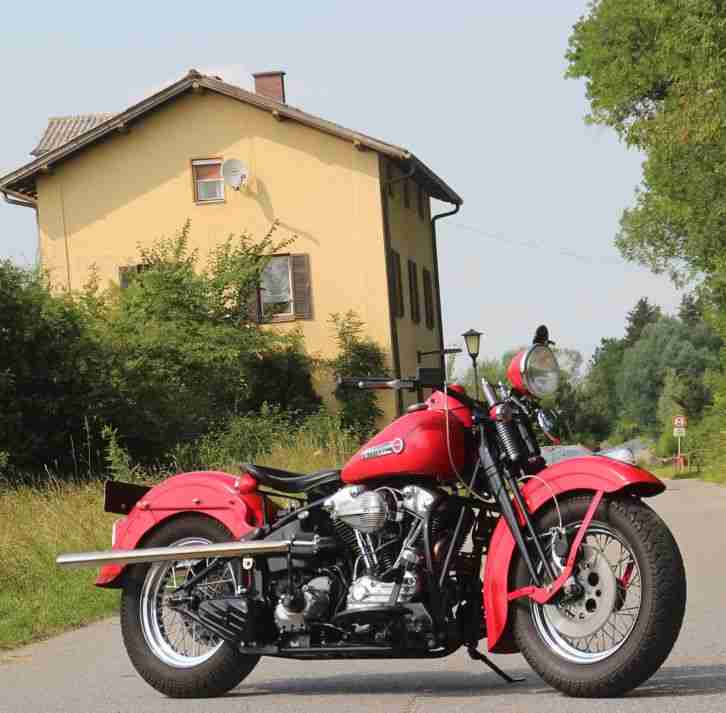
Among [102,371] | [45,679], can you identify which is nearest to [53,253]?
[102,371]

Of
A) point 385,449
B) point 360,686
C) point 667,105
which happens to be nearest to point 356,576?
point 385,449

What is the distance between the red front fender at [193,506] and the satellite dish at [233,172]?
3351 centimetres

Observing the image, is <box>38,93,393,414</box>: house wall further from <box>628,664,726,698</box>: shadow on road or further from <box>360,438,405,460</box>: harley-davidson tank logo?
<box>360,438,405,460</box>: harley-davidson tank logo

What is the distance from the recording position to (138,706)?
23.2 feet

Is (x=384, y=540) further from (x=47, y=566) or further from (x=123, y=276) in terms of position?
(x=123, y=276)

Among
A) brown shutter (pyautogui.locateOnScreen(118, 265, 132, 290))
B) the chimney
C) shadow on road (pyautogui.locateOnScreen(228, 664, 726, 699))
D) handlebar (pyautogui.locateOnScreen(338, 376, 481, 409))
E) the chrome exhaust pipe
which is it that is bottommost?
shadow on road (pyautogui.locateOnScreen(228, 664, 726, 699))

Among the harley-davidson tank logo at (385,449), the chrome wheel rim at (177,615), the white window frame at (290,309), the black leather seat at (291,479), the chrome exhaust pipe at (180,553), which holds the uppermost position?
the white window frame at (290,309)

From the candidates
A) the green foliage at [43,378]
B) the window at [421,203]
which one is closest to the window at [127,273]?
the window at [421,203]

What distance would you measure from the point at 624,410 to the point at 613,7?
313 ft

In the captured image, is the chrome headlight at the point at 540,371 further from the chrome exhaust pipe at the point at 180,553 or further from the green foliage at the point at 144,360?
the green foliage at the point at 144,360

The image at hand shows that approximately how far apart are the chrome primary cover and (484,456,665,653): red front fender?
1.56 feet

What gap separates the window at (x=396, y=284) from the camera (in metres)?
41.8

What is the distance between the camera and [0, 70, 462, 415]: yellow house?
134 feet

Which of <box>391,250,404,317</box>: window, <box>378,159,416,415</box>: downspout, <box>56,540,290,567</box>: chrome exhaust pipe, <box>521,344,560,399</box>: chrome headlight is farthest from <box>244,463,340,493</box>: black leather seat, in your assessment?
<box>391,250,404,317</box>: window
